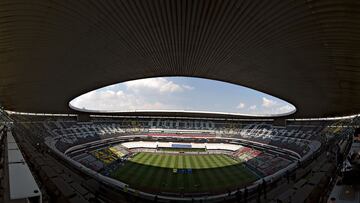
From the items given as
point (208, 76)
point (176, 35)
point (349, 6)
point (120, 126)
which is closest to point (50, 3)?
point (176, 35)

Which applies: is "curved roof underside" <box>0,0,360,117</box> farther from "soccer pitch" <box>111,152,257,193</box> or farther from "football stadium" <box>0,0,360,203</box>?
"soccer pitch" <box>111,152,257,193</box>

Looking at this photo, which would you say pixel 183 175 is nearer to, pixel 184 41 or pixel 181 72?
pixel 181 72

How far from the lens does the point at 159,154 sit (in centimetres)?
4128

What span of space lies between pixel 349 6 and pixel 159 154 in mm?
36421

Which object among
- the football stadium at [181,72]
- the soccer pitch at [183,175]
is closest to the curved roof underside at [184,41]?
the football stadium at [181,72]

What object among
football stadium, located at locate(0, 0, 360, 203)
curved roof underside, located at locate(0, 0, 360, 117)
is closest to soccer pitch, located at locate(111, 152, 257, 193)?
football stadium, located at locate(0, 0, 360, 203)

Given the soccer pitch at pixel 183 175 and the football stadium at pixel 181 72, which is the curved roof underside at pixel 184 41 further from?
the soccer pitch at pixel 183 175

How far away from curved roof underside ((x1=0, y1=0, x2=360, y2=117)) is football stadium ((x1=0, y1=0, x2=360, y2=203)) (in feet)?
0.23

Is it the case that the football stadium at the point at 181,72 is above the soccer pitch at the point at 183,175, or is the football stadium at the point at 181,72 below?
above

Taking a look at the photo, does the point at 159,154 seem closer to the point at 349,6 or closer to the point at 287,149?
the point at 287,149

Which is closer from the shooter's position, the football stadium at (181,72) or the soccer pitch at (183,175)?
the football stadium at (181,72)

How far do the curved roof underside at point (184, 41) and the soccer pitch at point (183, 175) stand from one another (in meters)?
10.8

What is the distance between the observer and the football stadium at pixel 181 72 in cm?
855

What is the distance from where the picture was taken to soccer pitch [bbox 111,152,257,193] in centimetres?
2425
